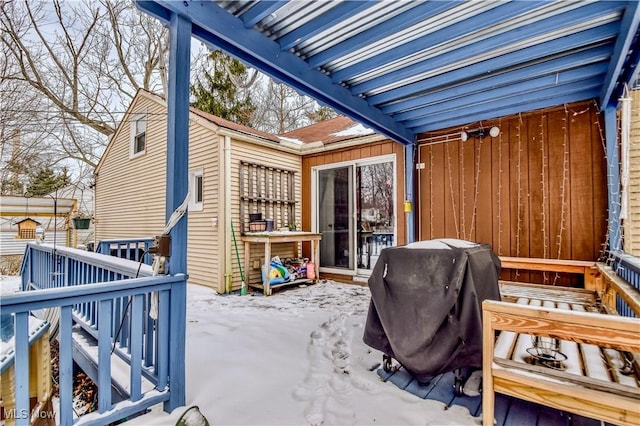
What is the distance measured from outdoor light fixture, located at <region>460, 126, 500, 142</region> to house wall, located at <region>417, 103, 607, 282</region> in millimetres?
68

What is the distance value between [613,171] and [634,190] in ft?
0.92

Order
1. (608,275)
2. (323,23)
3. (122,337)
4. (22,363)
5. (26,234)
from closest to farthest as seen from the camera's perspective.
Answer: (22,363) < (323,23) < (122,337) < (608,275) < (26,234)

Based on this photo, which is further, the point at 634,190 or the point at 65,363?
the point at 634,190

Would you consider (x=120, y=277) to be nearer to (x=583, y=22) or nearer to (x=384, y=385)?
(x=384, y=385)

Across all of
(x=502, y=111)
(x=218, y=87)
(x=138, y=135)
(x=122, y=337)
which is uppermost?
(x=218, y=87)

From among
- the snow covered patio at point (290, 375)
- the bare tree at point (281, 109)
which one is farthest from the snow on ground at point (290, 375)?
the bare tree at point (281, 109)

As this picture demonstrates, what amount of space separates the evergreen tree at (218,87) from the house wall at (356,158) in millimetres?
6446

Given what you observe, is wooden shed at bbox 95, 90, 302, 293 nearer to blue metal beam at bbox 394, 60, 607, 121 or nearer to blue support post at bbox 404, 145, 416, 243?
blue support post at bbox 404, 145, 416, 243

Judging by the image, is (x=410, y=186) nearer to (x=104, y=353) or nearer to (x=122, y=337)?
(x=122, y=337)

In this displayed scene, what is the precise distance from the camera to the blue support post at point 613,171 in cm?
322

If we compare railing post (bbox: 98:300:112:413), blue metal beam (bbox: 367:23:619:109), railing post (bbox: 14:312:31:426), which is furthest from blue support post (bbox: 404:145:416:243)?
railing post (bbox: 14:312:31:426)

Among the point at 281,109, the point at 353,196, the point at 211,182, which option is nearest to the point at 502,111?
the point at 353,196

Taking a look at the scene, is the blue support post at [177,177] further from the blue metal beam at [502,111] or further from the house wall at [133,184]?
the house wall at [133,184]

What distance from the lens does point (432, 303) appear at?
1.93 m
